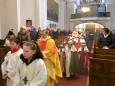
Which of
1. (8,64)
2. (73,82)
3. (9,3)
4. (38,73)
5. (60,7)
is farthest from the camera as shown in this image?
(60,7)

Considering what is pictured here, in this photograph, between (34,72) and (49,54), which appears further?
(49,54)

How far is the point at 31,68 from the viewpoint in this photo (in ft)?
10.3

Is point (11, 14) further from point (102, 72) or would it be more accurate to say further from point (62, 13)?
point (62, 13)

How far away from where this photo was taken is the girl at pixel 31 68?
313cm

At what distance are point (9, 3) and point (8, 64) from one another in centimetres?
948

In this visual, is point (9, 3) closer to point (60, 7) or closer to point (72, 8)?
point (60, 7)

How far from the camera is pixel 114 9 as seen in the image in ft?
105

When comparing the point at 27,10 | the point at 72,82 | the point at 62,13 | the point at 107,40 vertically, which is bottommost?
the point at 72,82

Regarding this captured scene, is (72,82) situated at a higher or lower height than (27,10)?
lower

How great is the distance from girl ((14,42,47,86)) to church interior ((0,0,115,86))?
2.4 inches

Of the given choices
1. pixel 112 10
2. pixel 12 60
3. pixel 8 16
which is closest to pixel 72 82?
pixel 12 60

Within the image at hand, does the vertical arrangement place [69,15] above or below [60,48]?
above

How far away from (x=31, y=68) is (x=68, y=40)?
5.85 meters

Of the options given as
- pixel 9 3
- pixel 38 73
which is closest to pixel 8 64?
pixel 38 73
